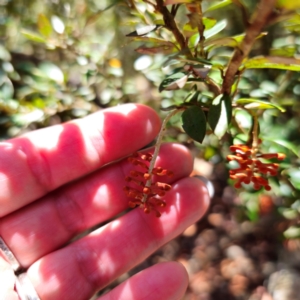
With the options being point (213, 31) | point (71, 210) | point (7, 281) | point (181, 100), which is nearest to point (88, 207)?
point (71, 210)

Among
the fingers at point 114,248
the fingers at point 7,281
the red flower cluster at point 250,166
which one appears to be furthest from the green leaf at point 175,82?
the fingers at point 7,281

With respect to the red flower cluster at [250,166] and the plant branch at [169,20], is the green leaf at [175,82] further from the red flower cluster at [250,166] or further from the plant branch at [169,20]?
the red flower cluster at [250,166]

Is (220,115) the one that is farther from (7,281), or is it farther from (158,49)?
(7,281)

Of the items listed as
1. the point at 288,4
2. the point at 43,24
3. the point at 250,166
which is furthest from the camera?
the point at 43,24

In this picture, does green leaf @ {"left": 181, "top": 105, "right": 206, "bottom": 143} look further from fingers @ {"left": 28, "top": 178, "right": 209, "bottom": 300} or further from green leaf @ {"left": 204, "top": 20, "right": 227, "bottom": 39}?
fingers @ {"left": 28, "top": 178, "right": 209, "bottom": 300}

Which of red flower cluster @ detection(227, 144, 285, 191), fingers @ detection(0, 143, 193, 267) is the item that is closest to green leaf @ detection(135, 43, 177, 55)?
red flower cluster @ detection(227, 144, 285, 191)

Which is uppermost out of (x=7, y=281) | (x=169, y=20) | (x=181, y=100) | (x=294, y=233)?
(x=169, y=20)
